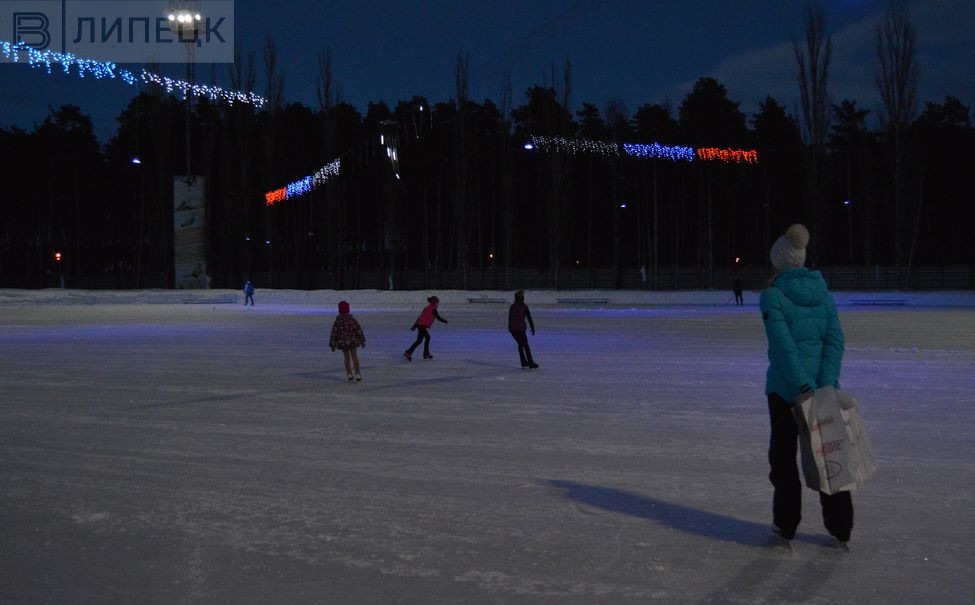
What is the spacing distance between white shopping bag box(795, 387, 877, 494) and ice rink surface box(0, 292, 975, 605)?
44cm

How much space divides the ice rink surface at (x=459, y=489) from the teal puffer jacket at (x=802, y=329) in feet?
3.26

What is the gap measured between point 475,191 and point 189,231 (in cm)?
2193

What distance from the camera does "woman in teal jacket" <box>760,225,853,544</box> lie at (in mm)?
4680

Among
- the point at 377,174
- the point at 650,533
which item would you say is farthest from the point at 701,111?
the point at 650,533

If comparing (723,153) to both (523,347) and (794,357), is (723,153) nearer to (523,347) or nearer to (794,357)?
(523,347)

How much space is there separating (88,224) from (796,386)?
296 feet

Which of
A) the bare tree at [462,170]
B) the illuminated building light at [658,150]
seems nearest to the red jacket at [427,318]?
the illuminated building light at [658,150]

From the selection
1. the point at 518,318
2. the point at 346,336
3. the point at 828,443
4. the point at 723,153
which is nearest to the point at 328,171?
the point at 723,153

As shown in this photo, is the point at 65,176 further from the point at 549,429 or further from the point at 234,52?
the point at 549,429

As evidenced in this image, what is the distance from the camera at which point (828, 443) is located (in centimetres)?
460

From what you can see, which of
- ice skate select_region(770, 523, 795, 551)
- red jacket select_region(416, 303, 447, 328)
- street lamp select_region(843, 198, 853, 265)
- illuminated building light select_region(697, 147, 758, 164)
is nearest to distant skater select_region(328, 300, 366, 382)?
red jacket select_region(416, 303, 447, 328)

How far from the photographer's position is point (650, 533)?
5.14 meters

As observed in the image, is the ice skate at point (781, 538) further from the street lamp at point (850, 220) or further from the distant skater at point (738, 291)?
the street lamp at point (850, 220)

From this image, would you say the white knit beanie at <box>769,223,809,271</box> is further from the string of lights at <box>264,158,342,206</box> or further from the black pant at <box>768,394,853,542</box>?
the string of lights at <box>264,158,342,206</box>
